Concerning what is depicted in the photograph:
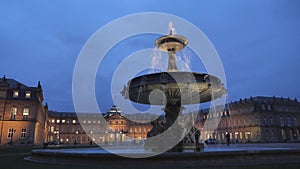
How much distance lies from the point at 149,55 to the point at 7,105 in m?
41.2

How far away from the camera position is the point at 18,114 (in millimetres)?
44344

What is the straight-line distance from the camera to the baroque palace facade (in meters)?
43.9

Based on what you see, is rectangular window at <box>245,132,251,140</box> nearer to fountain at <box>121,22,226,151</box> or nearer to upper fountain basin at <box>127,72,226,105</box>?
fountain at <box>121,22,226,151</box>

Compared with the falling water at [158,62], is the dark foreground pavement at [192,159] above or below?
below

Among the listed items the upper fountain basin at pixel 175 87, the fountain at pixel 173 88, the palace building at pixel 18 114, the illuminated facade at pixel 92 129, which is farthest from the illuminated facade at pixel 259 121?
the upper fountain basin at pixel 175 87

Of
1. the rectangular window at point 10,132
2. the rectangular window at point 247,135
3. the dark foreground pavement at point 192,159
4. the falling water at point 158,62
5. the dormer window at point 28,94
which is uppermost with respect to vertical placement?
the dormer window at point 28,94

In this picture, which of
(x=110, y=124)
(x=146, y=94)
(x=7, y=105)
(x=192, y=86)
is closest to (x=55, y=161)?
(x=146, y=94)

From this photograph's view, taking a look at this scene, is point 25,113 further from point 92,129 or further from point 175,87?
point 92,129

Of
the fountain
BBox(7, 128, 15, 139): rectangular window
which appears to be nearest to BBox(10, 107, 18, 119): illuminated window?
BBox(7, 128, 15, 139): rectangular window

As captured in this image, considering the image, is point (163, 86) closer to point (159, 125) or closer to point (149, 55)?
point (159, 125)

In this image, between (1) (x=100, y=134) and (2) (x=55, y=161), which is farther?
(1) (x=100, y=134)

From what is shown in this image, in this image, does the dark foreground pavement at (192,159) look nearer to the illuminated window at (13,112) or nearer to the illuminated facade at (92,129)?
the illuminated window at (13,112)

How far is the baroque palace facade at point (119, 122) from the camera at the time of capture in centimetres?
4391

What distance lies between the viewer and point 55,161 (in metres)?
8.95
